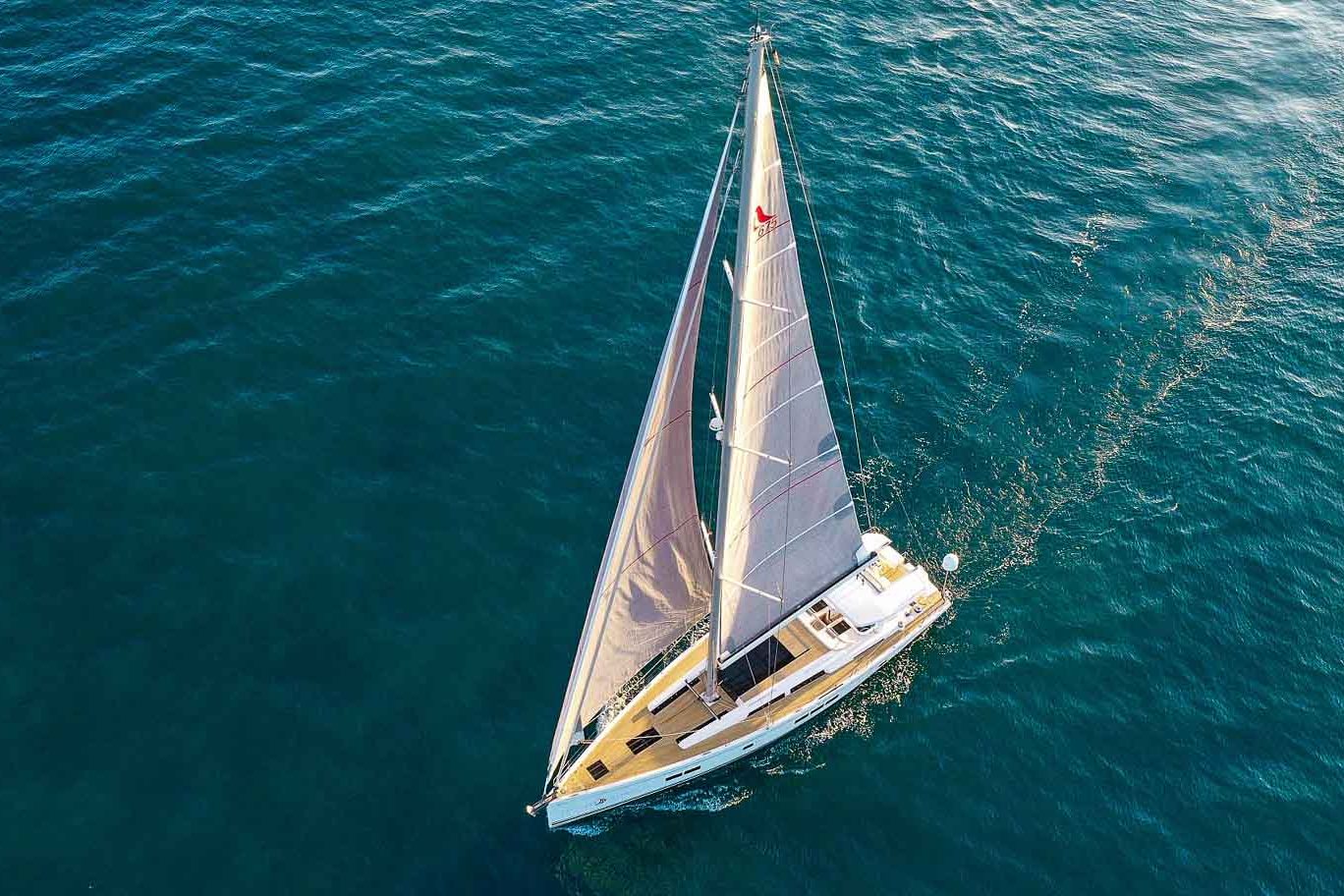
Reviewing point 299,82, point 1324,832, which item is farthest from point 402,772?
point 299,82

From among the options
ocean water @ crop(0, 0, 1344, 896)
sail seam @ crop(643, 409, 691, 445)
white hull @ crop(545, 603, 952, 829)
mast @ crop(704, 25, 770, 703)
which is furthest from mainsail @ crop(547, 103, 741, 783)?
ocean water @ crop(0, 0, 1344, 896)

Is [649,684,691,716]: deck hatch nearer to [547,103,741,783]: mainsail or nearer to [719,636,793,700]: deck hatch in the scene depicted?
[719,636,793,700]: deck hatch

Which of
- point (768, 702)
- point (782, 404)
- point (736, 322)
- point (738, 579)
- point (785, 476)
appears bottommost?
point (768, 702)

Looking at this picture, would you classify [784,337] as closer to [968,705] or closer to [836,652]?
[836,652]

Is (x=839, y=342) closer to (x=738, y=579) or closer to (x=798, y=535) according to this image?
(x=798, y=535)

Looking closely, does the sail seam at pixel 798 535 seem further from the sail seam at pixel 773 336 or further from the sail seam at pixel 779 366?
the sail seam at pixel 773 336

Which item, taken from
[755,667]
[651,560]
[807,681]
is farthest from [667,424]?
[807,681]
